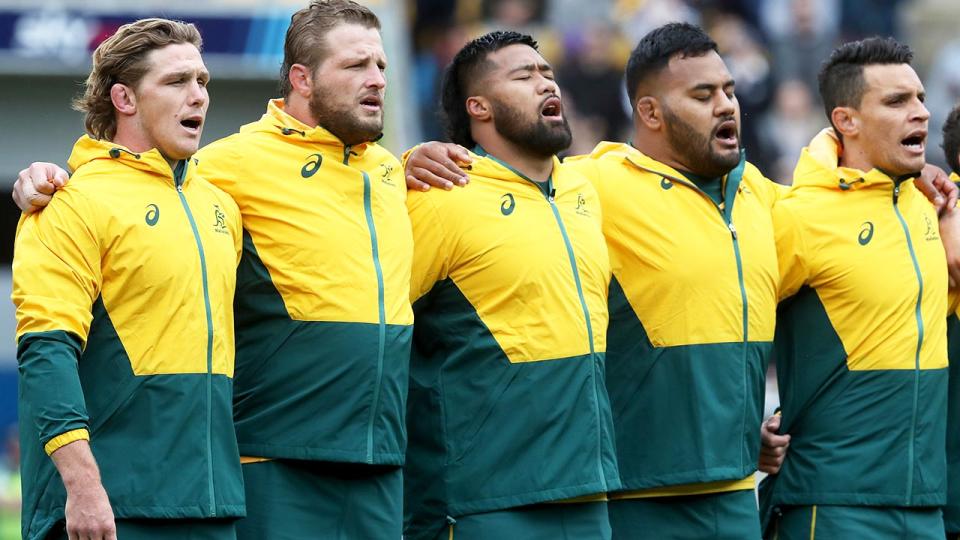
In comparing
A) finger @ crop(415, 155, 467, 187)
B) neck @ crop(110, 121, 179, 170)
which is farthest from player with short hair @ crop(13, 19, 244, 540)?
finger @ crop(415, 155, 467, 187)

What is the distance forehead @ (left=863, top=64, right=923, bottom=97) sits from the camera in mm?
6660

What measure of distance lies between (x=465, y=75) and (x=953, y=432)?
2.43 m

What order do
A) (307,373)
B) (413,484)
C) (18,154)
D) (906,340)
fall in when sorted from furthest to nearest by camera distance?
(18,154), (906,340), (413,484), (307,373)

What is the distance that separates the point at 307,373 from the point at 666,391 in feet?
4.53

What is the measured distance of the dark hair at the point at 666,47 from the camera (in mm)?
6344

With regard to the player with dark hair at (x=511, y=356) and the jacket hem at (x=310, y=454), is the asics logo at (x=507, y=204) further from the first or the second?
the jacket hem at (x=310, y=454)

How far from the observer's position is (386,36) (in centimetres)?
1503

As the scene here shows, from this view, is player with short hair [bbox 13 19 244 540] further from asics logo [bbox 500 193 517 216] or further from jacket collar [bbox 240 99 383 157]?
asics logo [bbox 500 193 517 216]

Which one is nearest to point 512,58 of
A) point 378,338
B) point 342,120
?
point 342,120

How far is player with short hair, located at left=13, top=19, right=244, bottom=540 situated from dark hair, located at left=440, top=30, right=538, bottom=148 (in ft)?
3.98

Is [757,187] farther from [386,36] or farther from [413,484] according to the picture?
[386,36]

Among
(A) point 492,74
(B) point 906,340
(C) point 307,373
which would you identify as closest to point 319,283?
(C) point 307,373

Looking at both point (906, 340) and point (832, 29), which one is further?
point (832, 29)

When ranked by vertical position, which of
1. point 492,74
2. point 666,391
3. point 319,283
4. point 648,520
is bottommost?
point 648,520
